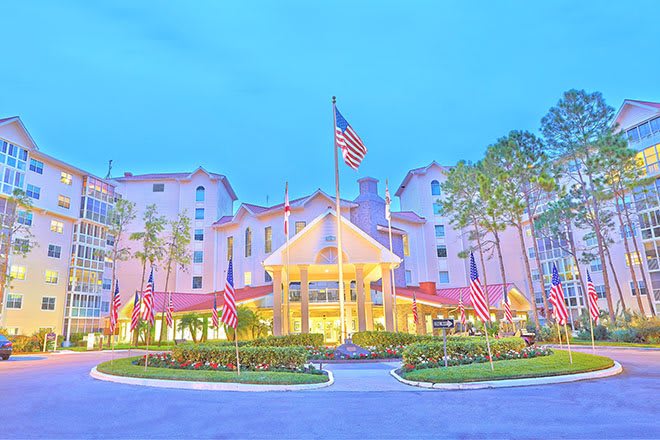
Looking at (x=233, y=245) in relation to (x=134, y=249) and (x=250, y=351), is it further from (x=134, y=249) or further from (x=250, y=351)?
(x=250, y=351)

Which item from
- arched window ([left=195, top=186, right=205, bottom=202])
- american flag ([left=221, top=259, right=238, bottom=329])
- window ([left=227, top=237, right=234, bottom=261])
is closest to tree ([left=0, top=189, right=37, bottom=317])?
arched window ([left=195, top=186, right=205, bottom=202])

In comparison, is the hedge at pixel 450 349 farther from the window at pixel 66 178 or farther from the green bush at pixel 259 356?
the window at pixel 66 178

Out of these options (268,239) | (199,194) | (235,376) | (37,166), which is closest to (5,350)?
(235,376)

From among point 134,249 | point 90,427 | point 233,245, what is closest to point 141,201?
point 134,249

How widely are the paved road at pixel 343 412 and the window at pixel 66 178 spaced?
133 feet

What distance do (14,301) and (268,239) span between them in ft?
80.0

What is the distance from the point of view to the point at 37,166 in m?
44.3

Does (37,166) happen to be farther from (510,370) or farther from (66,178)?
(510,370)

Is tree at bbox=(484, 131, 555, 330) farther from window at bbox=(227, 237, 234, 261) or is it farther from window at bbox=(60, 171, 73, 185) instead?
window at bbox=(60, 171, 73, 185)

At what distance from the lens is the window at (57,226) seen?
4531 cm

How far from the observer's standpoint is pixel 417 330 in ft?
125

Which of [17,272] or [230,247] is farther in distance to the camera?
[230,247]

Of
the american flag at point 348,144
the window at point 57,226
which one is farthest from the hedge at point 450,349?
the window at point 57,226

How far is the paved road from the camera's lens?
278 inches
